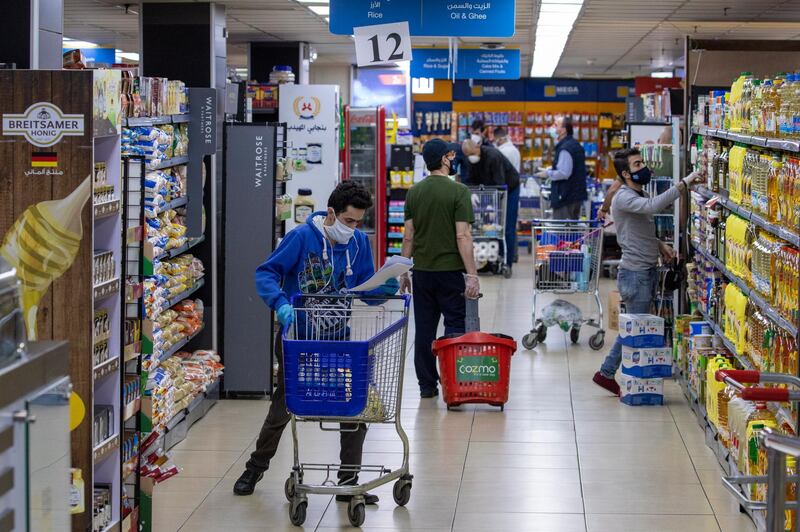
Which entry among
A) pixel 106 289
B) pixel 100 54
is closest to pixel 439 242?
pixel 106 289

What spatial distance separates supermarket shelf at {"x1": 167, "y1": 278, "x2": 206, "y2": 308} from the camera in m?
7.53

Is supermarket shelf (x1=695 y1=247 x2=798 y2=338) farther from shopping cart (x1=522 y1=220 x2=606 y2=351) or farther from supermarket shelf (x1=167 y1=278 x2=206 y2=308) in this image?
supermarket shelf (x1=167 y1=278 x2=206 y2=308)

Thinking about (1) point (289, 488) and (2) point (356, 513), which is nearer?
(2) point (356, 513)

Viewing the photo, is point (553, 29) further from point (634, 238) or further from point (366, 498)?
point (366, 498)

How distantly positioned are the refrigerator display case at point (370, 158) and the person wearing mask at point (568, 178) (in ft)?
8.85

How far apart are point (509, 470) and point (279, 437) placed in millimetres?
1408

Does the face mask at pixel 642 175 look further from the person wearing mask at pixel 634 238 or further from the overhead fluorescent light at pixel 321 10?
the overhead fluorescent light at pixel 321 10

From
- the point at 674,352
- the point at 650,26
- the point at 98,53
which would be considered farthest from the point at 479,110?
the point at 674,352

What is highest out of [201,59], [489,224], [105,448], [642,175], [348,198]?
[201,59]

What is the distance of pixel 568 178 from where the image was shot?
16.4 m

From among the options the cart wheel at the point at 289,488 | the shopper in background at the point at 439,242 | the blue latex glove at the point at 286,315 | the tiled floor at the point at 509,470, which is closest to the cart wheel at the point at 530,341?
the tiled floor at the point at 509,470

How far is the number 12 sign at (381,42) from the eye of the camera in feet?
30.4

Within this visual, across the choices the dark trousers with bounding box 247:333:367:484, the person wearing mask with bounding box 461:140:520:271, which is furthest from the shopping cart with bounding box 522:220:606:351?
the dark trousers with bounding box 247:333:367:484

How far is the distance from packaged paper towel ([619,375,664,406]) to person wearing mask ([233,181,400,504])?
9.91 feet
